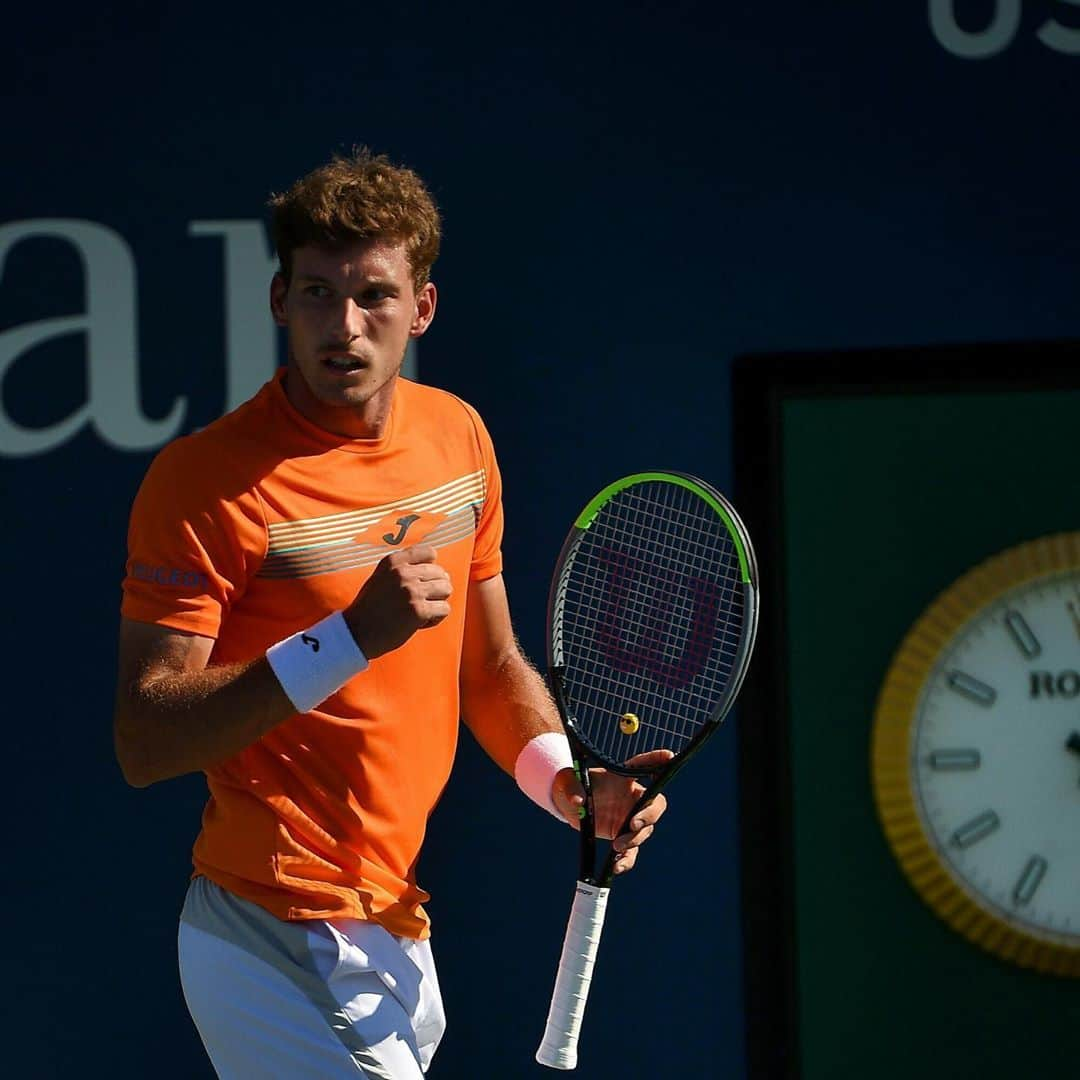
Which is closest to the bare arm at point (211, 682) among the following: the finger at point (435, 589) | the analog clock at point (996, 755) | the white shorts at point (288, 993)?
the finger at point (435, 589)

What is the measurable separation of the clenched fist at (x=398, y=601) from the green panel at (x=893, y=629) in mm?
1395

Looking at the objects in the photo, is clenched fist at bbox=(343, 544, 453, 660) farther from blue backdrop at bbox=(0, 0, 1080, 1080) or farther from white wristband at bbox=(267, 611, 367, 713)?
blue backdrop at bbox=(0, 0, 1080, 1080)

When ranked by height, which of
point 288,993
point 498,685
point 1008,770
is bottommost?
point 288,993

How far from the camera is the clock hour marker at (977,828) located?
3.73 meters

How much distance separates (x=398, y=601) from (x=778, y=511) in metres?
1.42

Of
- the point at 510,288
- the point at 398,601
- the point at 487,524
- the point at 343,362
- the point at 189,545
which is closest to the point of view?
the point at 398,601

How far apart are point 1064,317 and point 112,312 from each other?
174cm

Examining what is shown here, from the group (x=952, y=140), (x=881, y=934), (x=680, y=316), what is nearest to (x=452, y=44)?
(x=680, y=316)

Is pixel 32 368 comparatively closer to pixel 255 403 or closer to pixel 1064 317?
pixel 255 403

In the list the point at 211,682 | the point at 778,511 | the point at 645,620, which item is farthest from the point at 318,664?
the point at 778,511

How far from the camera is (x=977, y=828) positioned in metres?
3.73

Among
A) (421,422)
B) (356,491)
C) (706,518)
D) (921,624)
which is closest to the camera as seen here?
(356,491)

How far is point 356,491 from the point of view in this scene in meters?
2.78

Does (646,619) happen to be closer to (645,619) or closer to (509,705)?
(645,619)
